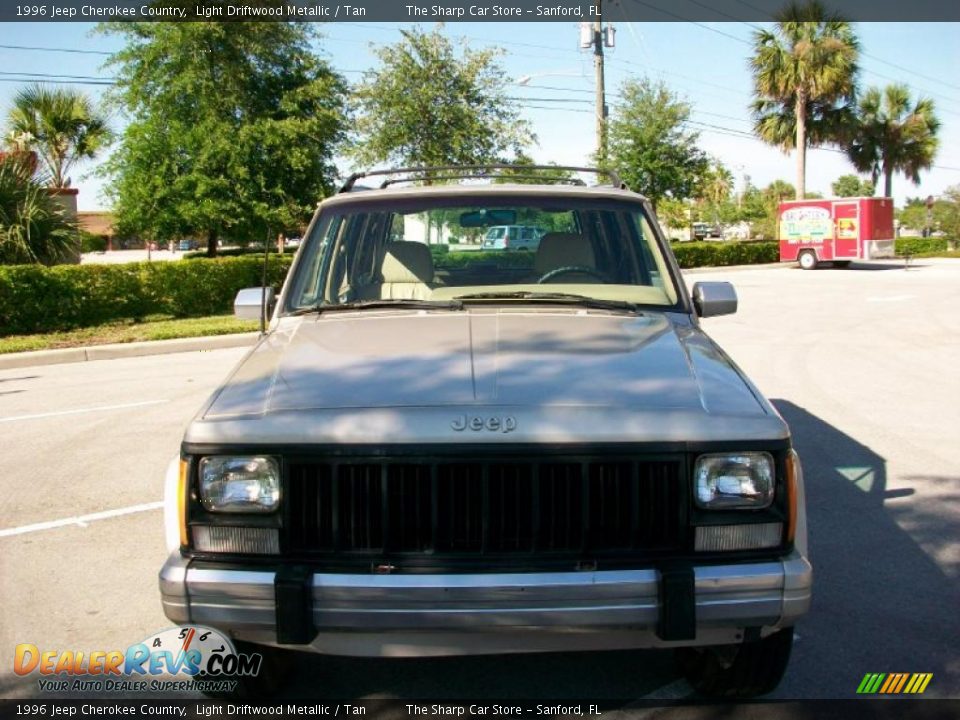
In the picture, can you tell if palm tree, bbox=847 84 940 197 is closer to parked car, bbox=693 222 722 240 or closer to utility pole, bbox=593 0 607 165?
utility pole, bbox=593 0 607 165

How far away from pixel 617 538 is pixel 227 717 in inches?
59.4

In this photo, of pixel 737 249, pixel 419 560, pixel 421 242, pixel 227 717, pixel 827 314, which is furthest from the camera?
pixel 737 249

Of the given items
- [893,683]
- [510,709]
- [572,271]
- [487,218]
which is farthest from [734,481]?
[487,218]

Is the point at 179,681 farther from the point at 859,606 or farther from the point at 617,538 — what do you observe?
the point at 859,606

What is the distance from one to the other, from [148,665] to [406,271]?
85.4 inches

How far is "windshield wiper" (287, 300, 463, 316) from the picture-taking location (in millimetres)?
4152

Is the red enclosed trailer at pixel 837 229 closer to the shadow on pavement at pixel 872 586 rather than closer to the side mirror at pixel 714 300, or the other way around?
the shadow on pavement at pixel 872 586

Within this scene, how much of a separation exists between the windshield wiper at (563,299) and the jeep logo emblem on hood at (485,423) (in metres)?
1.46

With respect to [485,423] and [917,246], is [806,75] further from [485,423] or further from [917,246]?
[485,423]

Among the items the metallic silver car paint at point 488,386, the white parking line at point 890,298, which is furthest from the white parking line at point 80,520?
the white parking line at point 890,298

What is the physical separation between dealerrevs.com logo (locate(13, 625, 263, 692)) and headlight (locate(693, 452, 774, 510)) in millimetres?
1579

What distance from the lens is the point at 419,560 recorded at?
2840 mm

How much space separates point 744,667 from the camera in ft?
10.7

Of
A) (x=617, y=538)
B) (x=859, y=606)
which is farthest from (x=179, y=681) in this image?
(x=859, y=606)
